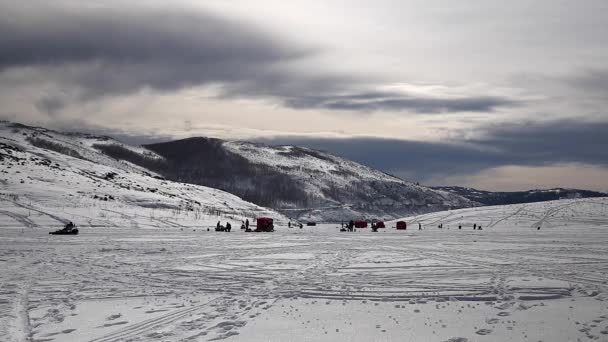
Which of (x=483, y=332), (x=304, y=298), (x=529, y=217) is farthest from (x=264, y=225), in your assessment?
(x=483, y=332)

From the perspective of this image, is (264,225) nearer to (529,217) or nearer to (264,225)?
(264,225)

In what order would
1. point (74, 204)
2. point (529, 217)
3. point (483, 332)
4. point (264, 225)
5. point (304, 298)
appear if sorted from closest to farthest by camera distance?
point (483, 332) < point (304, 298) < point (264, 225) < point (74, 204) < point (529, 217)

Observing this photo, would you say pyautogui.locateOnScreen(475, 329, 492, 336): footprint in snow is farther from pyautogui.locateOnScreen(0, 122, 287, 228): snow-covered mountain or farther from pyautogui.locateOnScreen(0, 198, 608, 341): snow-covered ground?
pyautogui.locateOnScreen(0, 122, 287, 228): snow-covered mountain

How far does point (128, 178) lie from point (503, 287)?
143 meters

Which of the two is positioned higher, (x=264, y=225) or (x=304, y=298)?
(x=304, y=298)

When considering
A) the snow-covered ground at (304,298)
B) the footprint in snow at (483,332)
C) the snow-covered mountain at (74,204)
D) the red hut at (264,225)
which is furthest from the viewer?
the snow-covered mountain at (74,204)

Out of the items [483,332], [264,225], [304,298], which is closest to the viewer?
[483,332]

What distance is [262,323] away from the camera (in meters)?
10.4

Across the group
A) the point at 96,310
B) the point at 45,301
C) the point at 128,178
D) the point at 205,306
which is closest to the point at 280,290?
the point at 205,306

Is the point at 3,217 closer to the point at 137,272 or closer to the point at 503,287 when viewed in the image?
the point at 137,272

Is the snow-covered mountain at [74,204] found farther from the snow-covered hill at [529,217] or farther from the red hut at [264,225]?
the snow-covered hill at [529,217]

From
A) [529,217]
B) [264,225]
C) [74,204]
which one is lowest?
[264,225]

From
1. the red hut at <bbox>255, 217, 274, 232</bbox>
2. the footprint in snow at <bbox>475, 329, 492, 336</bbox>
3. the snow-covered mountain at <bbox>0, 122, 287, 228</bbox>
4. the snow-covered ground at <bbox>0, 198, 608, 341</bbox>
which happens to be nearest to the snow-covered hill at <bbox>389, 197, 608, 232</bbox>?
the red hut at <bbox>255, 217, 274, 232</bbox>

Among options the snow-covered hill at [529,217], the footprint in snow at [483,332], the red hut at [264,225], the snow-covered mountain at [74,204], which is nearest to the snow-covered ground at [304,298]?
the footprint in snow at [483,332]
